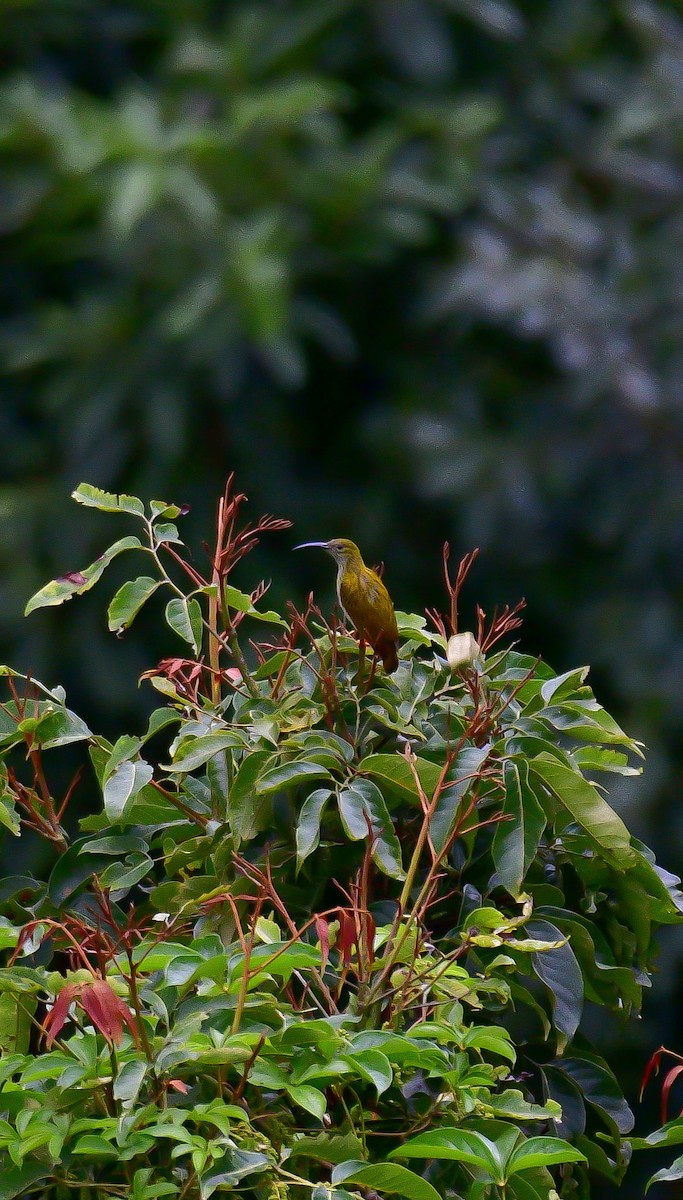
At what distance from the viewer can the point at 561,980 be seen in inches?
39.5

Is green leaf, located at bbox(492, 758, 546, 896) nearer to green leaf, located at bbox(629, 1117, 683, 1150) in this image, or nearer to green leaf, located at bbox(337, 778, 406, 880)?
green leaf, located at bbox(337, 778, 406, 880)

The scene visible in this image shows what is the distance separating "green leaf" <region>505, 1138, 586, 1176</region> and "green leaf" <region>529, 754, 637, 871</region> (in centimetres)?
25

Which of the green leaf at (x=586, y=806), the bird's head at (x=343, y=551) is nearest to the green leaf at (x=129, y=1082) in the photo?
the green leaf at (x=586, y=806)

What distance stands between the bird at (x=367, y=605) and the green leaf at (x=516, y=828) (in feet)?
0.69

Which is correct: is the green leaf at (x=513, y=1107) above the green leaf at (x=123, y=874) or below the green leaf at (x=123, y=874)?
above

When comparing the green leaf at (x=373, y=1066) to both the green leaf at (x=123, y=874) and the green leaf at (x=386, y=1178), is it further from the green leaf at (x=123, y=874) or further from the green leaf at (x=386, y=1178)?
the green leaf at (x=123, y=874)

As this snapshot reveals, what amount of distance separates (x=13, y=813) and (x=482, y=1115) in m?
0.43

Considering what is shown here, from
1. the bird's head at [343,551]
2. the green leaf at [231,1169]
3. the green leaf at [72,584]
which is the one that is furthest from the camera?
the bird's head at [343,551]

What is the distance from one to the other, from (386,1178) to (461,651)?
412 millimetres

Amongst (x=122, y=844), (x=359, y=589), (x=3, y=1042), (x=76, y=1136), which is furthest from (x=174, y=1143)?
(x=359, y=589)

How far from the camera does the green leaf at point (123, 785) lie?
102cm

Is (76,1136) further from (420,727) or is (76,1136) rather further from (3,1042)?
(420,727)

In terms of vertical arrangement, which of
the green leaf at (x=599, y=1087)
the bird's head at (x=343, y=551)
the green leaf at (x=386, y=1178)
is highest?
the green leaf at (x=386, y=1178)

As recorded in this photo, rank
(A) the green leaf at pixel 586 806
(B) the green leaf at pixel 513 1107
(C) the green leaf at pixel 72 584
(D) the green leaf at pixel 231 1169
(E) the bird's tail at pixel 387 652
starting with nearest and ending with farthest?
(D) the green leaf at pixel 231 1169 < (B) the green leaf at pixel 513 1107 < (A) the green leaf at pixel 586 806 < (C) the green leaf at pixel 72 584 < (E) the bird's tail at pixel 387 652
